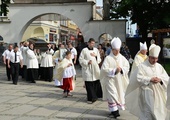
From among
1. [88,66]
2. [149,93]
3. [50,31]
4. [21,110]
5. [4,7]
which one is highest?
[4,7]

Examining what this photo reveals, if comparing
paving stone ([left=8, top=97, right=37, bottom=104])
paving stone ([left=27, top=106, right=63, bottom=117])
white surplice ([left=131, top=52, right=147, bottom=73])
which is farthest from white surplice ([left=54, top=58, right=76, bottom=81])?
white surplice ([left=131, top=52, right=147, bottom=73])

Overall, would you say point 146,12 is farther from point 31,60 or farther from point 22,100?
point 22,100

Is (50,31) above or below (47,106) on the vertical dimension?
above

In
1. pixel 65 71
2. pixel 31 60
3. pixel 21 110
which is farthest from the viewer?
pixel 31 60

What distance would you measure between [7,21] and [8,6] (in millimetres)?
1109

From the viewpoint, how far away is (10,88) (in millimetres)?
13555

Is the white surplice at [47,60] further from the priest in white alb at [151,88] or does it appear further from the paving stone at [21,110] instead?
the priest in white alb at [151,88]

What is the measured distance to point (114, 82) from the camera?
27.0ft

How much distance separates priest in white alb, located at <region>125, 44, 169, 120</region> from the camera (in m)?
6.33

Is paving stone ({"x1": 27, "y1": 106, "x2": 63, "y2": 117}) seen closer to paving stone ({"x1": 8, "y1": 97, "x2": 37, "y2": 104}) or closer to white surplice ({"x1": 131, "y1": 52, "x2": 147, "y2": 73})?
paving stone ({"x1": 8, "y1": 97, "x2": 37, "y2": 104})

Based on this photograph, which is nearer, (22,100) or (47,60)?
(22,100)

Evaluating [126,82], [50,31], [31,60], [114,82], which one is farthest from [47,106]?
[50,31]

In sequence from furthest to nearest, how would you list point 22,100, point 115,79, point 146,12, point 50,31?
point 50,31 → point 146,12 → point 22,100 → point 115,79

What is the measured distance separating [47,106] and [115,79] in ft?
8.14
